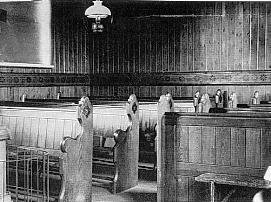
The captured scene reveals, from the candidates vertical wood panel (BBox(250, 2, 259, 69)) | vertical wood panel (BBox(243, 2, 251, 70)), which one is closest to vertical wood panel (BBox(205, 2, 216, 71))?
vertical wood panel (BBox(243, 2, 251, 70))

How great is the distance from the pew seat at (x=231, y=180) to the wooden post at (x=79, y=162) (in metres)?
1.66

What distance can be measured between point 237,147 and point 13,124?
3072 mm

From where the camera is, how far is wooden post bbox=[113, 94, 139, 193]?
5.79 m

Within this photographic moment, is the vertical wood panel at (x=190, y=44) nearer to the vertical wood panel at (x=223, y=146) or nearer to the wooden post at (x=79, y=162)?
the wooden post at (x=79, y=162)

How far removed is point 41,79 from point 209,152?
22.1ft

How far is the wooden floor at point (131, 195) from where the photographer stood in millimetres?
5379

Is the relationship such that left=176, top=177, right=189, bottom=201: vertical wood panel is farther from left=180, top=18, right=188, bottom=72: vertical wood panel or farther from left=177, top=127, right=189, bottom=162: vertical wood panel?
left=180, top=18, right=188, bottom=72: vertical wood panel

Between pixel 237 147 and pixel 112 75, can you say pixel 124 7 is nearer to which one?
pixel 112 75

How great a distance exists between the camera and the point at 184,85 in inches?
427

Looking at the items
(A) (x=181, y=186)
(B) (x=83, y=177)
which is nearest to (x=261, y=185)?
(A) (x=181, y=186)

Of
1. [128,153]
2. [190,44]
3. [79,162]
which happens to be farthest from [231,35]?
[79,162]

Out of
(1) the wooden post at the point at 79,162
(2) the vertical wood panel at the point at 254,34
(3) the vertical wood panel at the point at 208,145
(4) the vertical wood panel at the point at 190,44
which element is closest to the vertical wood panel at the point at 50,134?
(1) the wooden post at the point at 79,162

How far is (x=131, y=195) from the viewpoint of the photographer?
5566 mm

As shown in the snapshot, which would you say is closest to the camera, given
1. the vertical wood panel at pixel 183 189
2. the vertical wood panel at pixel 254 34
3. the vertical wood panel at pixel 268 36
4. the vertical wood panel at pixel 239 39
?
the vertical wood panel at pixel 183 189
